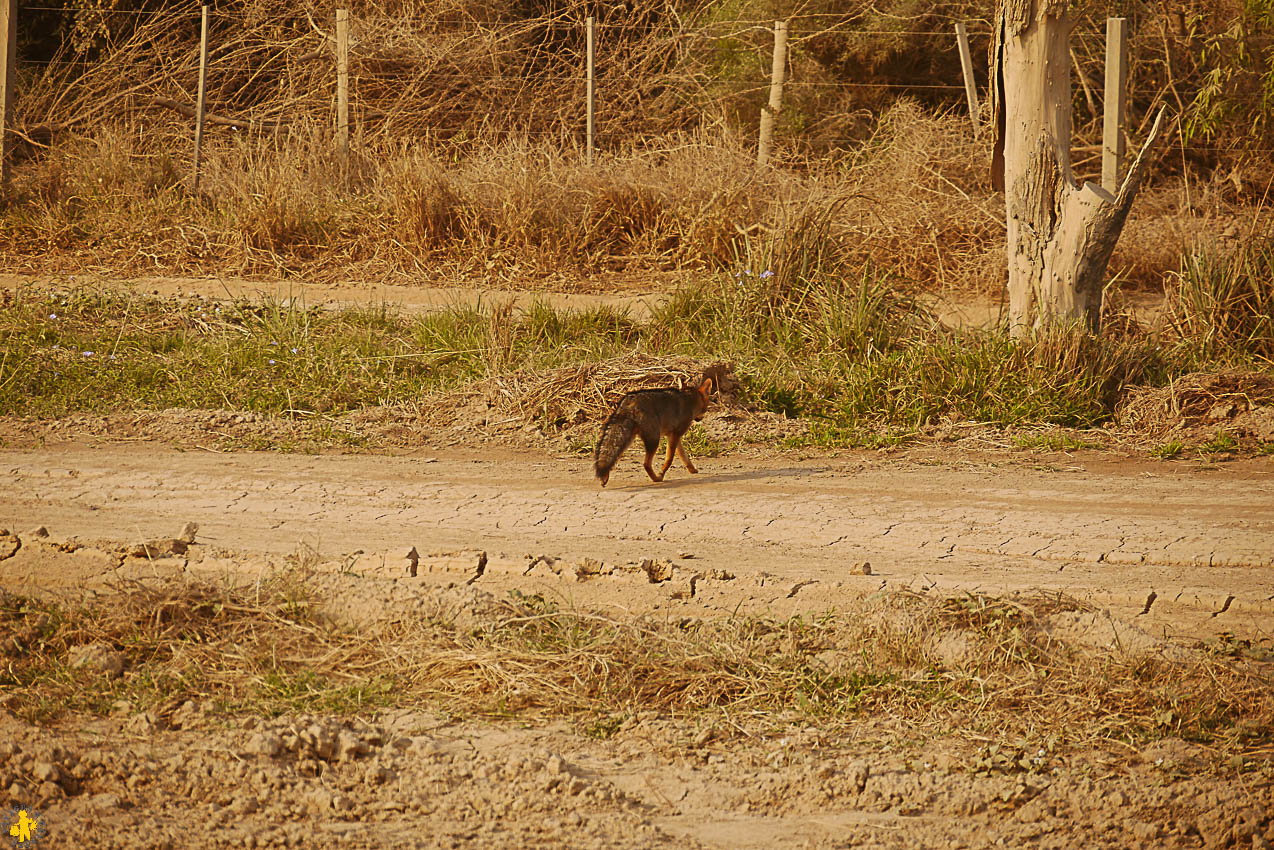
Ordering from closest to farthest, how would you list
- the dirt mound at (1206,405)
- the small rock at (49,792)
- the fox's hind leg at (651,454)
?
1. the small rock at (49,792)
2. the fox's hind leg at (651,454)
3. the dirt mound at (1206,405)

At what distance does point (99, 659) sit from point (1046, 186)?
24.0ft

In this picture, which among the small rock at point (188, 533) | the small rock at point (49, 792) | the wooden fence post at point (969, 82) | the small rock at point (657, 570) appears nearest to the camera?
the small rock at point (49, 792)

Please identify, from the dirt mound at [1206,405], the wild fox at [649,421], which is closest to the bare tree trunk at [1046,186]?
the dirt mound at [1206,405]

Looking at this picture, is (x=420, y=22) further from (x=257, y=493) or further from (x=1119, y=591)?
(x=1119, y=591)

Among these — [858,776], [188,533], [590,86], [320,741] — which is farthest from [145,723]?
[590,86]

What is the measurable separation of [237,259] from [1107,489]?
9101mm

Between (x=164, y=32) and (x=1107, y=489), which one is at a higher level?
(x=164, y=32)

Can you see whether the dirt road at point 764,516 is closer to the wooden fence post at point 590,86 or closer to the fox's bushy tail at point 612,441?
the fox's bushy tail at point 612,441

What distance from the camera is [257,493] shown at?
6586mm

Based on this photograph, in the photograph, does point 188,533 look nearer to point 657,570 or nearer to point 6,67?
point 657,570

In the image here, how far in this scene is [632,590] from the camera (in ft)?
16.9

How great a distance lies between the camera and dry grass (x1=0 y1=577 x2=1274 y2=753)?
420 cm

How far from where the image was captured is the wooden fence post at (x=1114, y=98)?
10180mm

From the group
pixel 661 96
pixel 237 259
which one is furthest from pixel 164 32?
pixel 661 96
